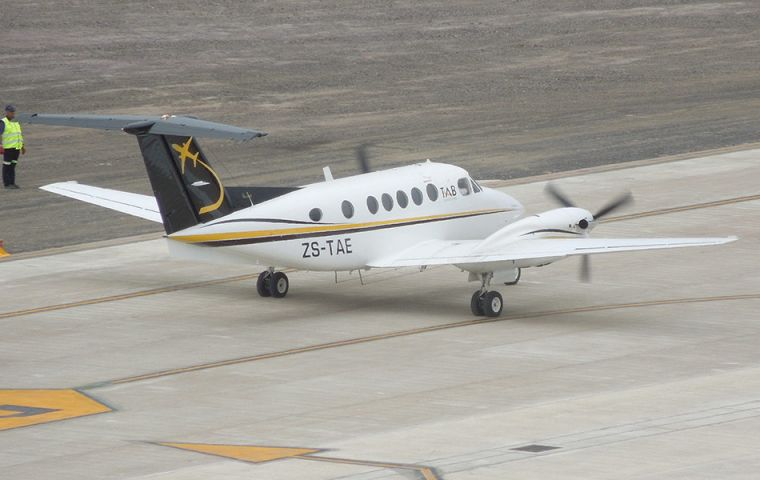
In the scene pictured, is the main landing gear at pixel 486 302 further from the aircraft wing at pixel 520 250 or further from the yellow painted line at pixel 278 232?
the yellow painted line at pixel 278 232

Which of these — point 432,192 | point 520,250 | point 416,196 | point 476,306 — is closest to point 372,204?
point 416,196

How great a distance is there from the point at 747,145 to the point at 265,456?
30.0 meters

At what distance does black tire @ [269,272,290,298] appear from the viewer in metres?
30.6

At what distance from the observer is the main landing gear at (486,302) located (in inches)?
1128

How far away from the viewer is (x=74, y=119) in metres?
28.5

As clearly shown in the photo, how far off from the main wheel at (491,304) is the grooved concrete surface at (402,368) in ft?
1.25

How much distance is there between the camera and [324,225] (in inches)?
1129

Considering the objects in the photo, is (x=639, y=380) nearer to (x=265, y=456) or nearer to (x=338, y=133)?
(x=265, y=456)

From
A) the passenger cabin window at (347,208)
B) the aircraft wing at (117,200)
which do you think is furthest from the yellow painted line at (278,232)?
the aircraft wing at (117,200)

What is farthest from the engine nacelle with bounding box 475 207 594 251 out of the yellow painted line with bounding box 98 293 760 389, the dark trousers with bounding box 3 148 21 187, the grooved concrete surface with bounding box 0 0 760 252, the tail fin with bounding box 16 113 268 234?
the dark trousers with bounding box 3 148 21 187

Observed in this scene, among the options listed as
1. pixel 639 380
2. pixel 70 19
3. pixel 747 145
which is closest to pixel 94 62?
pixel 70 19

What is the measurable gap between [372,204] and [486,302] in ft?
9.63

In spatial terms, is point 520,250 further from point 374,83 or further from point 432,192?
point 374,83

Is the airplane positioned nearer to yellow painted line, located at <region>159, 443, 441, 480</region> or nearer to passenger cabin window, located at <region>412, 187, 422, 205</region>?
passenger cabin window, located at <region>412, 187, 422, 205</region>
